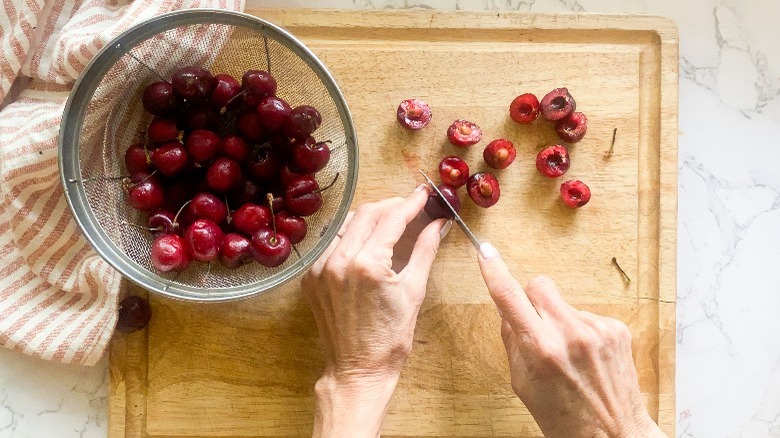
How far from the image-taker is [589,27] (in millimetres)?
1712

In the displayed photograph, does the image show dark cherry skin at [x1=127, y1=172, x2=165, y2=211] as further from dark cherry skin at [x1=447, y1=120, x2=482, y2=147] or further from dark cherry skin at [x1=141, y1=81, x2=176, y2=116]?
dark cherry skin at [x1=447, y1=120, x2=482, y2=147]

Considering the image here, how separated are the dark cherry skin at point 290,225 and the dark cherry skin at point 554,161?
601 mm

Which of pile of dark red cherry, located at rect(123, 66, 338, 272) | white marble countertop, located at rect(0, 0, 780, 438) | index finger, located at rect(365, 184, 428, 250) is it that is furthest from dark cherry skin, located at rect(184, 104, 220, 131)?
white marble countertop, located at rect(0, 0, 780, 438)

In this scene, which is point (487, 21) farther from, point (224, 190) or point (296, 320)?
point (296, 320)

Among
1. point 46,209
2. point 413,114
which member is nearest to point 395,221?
point 413,114

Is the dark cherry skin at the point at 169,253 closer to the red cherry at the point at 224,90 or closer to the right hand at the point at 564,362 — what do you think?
the red cherry at the point at 224,90

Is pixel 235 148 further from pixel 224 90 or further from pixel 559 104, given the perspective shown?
pixel 559 104

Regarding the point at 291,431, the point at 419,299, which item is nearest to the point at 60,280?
the point at 291,431

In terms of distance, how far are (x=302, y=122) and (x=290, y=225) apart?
0.72 feet

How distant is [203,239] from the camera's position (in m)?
1.40

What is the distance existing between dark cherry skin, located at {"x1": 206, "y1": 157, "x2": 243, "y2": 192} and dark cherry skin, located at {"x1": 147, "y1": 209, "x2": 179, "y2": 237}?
0.37 ft

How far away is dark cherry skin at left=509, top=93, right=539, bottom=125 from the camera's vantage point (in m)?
1.66

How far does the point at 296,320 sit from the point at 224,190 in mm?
399

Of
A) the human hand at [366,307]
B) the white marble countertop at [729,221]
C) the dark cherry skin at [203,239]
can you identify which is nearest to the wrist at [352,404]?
the human hand at [366,307]
